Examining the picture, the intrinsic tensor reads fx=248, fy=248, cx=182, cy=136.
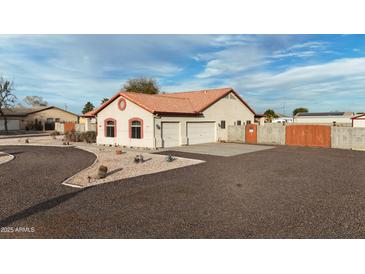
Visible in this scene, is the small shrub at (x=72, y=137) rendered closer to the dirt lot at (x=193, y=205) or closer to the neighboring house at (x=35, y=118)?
the dirt lot at (x=193, y=205)

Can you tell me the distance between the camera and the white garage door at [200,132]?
24.3 meters

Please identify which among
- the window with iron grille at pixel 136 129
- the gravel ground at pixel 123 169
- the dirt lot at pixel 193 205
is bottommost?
the dirt lot at pixel 193 205

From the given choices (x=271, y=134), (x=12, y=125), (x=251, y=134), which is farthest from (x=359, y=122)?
(x=12, y=125)

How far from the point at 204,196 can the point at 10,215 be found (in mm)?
5478

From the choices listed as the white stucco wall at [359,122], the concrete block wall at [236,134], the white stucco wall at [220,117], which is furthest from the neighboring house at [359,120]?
the concrete block wall at [236,134]

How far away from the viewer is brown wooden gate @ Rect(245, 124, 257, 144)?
27.2 metres

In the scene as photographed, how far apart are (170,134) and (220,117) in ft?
25.6

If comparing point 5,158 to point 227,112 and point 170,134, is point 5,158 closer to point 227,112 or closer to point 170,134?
point 170,134

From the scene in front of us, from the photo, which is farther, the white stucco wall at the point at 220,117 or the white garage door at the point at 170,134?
the white stucco wall at the point at 220,117

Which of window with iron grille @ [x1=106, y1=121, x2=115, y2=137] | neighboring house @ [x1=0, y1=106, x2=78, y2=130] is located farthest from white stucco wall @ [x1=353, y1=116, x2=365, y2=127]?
neighboring house @ [x1=0, y1=106, x2=78, y2=130]

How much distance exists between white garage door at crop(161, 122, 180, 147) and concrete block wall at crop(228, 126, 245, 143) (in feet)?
26.7

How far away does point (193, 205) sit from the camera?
722 centimetres
